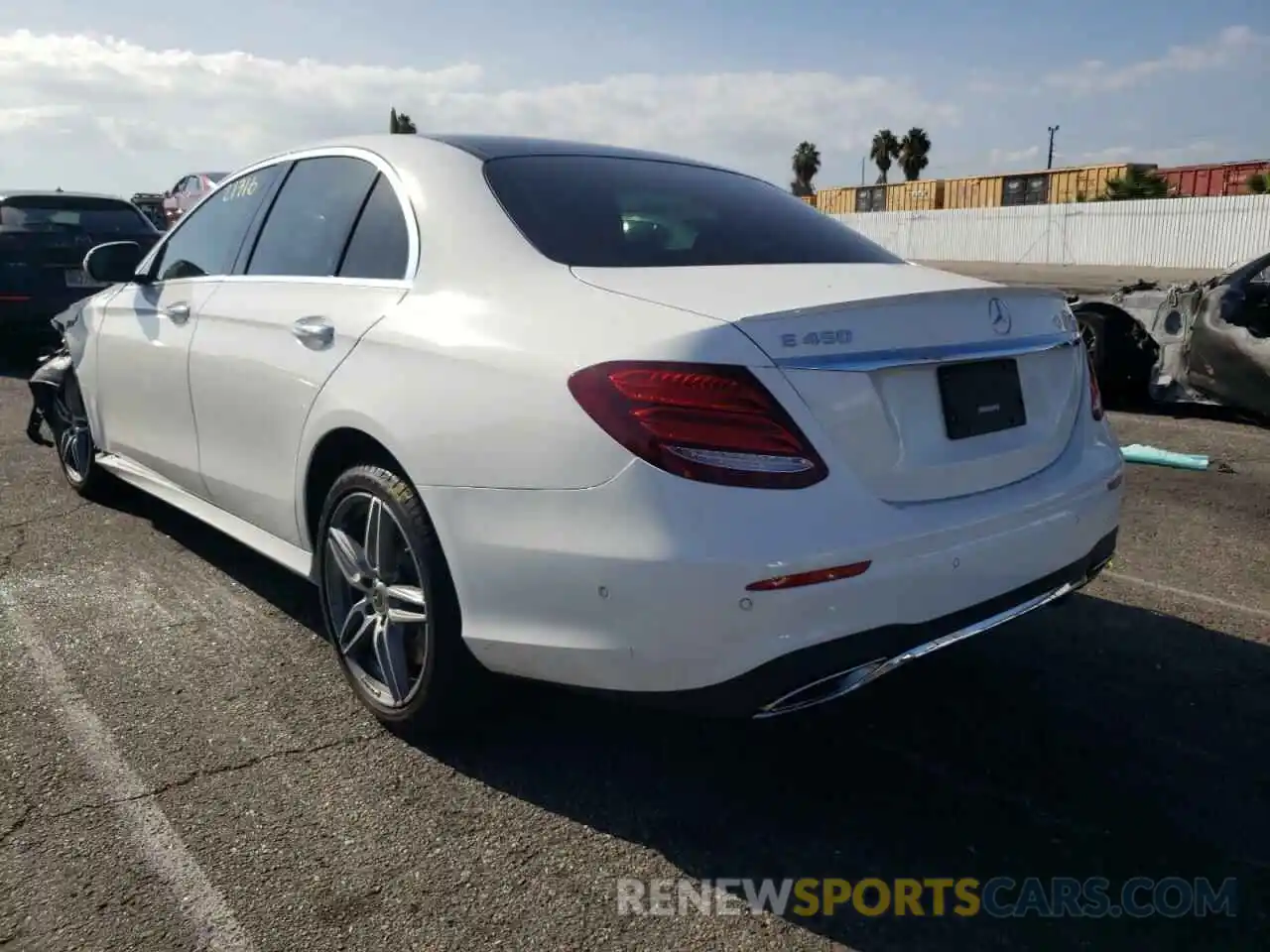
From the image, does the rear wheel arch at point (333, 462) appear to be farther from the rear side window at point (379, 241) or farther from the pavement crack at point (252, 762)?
the pavement crack at point (252, 762)

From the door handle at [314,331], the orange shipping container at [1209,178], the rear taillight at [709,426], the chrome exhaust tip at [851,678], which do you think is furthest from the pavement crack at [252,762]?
the orange shipping container at [1209,178]

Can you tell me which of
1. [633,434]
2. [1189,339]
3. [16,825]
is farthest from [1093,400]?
[1189,339]

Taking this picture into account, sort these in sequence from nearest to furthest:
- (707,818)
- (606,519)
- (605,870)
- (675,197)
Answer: (606,519), (605,870), (707,818), (675,197)

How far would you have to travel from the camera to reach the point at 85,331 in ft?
16.5

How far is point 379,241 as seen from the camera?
10.5 ft

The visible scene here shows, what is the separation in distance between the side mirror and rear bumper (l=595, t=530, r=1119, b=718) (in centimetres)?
334

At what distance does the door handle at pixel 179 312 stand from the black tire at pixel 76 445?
4.70ft

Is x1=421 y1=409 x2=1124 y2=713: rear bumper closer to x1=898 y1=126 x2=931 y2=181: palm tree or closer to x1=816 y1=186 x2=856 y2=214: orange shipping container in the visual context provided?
x1=816 y1=186 x2=856 y2=214: orange shipping container

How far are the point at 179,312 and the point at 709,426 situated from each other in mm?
2667

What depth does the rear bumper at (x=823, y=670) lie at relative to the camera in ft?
7.52

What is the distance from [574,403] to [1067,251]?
34367 millimetres

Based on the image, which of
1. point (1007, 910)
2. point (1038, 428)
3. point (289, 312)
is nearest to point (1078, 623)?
point (1038, 428)

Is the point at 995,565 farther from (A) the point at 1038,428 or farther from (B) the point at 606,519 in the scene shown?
(B) the point at 606,519

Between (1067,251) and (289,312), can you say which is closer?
(289,312)
